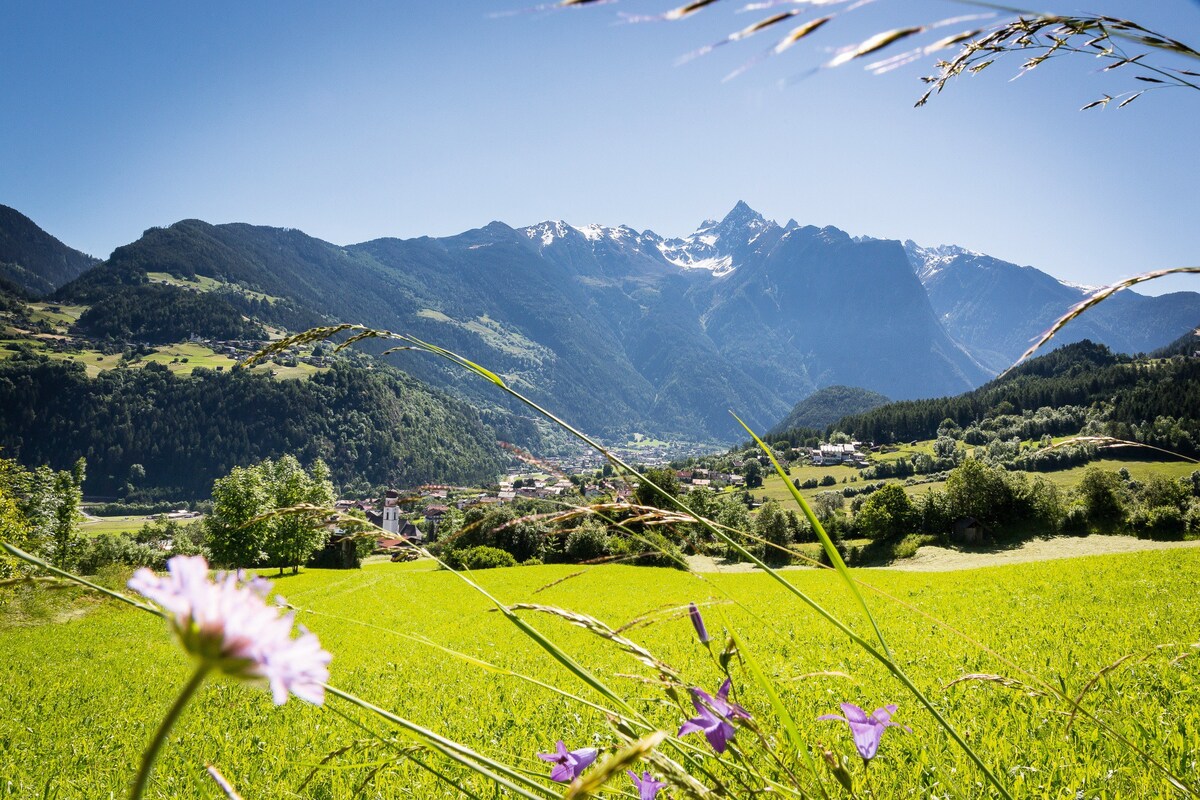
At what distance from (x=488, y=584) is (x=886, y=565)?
24053 millimetres

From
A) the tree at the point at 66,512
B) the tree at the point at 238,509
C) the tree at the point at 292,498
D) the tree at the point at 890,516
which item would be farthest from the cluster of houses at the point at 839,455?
the tree at the point at 66,512

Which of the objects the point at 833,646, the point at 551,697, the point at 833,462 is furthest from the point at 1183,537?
the point at 833,462

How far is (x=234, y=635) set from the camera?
0.36m

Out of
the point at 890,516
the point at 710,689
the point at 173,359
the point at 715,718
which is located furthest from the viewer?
the point at 173,359

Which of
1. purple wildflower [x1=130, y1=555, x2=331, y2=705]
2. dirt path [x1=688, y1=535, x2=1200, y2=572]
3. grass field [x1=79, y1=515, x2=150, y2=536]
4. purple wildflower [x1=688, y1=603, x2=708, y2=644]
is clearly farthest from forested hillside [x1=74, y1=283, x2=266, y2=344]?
purple wildflower [x1=130, y1=555, x2=331, y2=705]

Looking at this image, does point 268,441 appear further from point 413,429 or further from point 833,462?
point 833,462

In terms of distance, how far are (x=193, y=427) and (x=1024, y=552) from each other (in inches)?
6908

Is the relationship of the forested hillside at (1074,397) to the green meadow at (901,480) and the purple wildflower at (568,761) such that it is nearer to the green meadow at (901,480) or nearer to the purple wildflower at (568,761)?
the green meadow at (901,480)

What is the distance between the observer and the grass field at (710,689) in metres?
2.72

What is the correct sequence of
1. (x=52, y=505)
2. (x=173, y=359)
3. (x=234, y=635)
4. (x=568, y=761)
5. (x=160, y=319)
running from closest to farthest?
(x=234, y=635) < (x=568, y=761) < (x=52, y=505) < (x=173, y=359) < (x=160, y=319)

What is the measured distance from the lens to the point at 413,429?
169875 mm

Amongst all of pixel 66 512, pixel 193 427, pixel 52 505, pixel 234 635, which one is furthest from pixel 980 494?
pixel 193 427

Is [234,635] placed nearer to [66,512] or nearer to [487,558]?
[487,558]

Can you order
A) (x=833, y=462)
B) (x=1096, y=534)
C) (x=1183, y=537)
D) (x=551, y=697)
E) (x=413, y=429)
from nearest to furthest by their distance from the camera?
(x=551, y=697) < (x=1183, y=537) < (x=1096, y=534) < (x=833, y=462) < (x=413, y=429)
